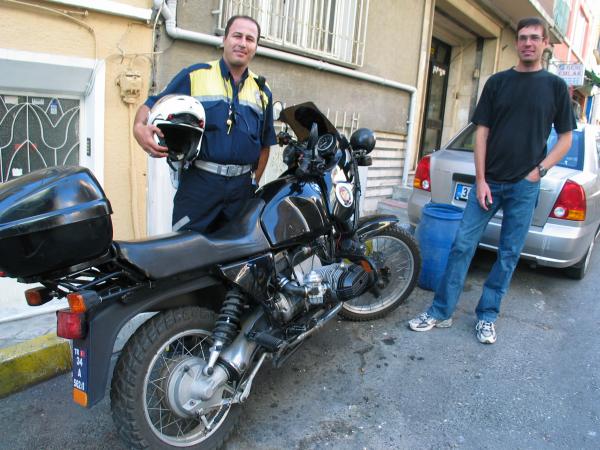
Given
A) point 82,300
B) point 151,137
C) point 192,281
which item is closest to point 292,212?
point 192,281

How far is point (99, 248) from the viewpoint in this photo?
1.65 m

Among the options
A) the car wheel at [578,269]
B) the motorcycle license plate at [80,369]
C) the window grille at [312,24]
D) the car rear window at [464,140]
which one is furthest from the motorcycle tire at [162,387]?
the car wheel at [578,269]

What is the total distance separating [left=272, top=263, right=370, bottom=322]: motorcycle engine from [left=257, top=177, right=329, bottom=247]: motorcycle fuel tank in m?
0.22

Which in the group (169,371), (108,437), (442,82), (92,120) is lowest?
(108,437)

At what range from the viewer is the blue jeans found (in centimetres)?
308

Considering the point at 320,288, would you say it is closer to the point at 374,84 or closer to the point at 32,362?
the point at 32,362

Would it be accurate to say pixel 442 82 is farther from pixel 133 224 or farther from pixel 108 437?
pixel 108 437

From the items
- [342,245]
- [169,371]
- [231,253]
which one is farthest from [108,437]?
[342,245]

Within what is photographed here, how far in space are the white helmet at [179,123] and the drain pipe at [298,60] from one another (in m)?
1.89

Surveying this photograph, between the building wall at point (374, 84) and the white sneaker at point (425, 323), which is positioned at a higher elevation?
the building wall at point (374, 84)

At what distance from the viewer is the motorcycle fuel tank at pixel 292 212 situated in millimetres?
2312

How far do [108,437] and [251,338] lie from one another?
84 cm

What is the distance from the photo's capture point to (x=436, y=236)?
3.82 m

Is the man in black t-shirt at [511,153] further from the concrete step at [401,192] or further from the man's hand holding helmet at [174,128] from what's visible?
the concrete step at [401,192]
